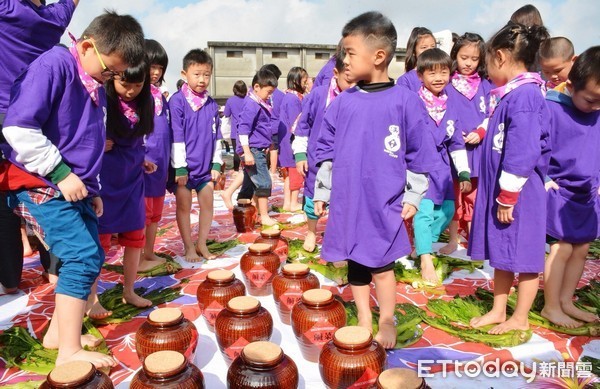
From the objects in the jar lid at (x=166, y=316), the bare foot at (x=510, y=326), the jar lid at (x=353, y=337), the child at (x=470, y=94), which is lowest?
the bare foot at (x=510, y=326)

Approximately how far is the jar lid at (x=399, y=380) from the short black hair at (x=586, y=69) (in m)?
1.88

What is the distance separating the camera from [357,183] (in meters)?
2.22

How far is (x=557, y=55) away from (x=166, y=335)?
123 inches

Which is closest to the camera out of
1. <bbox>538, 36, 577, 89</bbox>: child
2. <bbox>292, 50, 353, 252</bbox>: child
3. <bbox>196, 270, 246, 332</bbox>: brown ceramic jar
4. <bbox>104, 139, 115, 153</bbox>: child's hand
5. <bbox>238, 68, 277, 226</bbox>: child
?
<bbox>196, 270, 246, 332</bbox>: brown ceramic jar

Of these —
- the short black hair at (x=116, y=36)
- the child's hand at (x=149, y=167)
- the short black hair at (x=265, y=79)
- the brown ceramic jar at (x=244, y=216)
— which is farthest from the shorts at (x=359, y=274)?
the short black hair at (x=265, y=79)

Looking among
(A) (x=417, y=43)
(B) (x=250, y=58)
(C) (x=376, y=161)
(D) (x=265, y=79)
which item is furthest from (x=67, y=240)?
(B) (x=250, y=58)

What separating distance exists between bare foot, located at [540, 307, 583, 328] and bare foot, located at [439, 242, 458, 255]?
1.29m

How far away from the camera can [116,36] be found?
2.03m

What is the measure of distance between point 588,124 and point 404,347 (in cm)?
157

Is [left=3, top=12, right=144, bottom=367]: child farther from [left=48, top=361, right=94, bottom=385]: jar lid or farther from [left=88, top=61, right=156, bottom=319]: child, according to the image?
[left=48, top=361, right=94, bottom=385]: jar lid

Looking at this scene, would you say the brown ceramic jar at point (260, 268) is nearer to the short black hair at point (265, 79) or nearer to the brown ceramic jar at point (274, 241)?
the brown ceramic jar at point (274, 241)

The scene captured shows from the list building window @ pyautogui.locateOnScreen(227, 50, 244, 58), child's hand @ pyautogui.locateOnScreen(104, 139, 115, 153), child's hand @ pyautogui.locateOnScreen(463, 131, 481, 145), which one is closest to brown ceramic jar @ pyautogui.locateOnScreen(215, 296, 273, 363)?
child's hand @ pyautogui.locateOnScreen(104, 139, 115, 153)

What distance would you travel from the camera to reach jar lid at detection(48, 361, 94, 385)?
1.45 m

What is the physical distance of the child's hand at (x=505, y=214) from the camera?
2.30m
